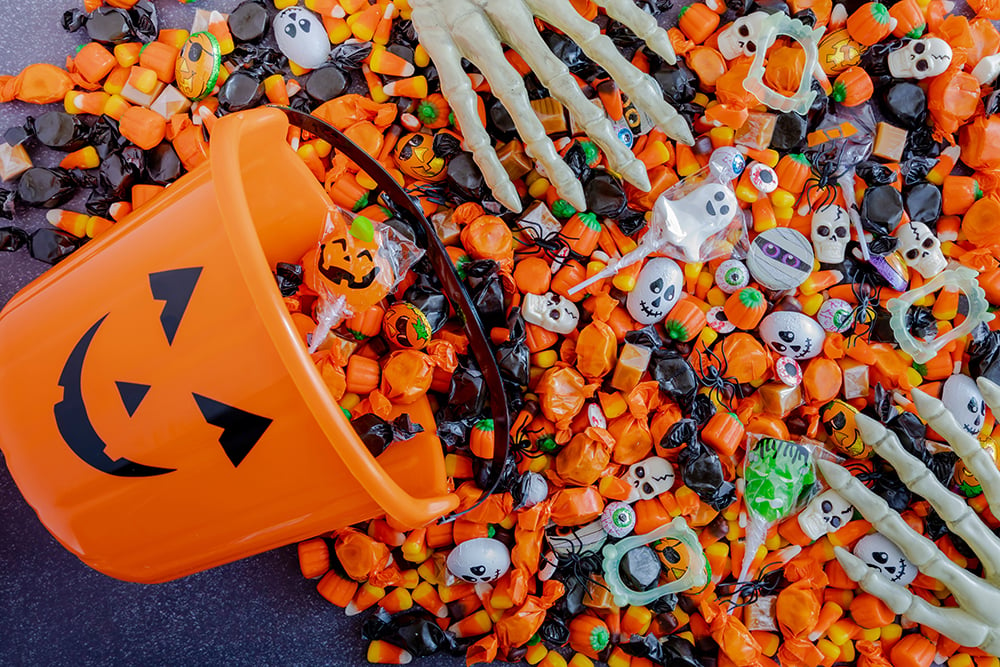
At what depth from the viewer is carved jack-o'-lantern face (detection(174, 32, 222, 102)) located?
4.37ft

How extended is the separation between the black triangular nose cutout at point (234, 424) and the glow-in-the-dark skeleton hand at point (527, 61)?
0.60m

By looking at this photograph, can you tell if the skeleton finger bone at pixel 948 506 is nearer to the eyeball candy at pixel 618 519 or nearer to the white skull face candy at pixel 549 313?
the eyeball candy at pixel 618 519

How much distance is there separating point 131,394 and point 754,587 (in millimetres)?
1137

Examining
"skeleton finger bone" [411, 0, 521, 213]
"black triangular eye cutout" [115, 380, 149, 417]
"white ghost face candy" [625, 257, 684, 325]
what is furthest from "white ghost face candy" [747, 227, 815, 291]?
"black triangular eye cutout" [115, 380, 149, 417]

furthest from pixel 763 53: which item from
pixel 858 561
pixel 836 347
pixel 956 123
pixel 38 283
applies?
pixel 38 283

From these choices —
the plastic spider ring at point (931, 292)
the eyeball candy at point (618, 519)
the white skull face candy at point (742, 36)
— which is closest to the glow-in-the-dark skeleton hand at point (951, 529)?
the plastic spider ring at point (931, 292)

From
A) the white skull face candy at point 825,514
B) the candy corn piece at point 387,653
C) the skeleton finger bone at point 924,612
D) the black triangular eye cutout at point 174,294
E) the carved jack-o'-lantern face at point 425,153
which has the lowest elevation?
the candy corn piece at point 387,653

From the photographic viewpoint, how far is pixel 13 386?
37.9 inches

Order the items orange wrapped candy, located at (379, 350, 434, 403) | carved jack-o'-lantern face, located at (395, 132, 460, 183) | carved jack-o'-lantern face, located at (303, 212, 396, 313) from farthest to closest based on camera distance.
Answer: carved jack-o'-lantern face, located at (395, 132, 460, 183), orange wrapped candy, located at (379, 350, 434, 403), carved jack-o'-lantern face, located at (303, 212, 396, 313)

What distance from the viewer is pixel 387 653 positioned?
1366 millimetres

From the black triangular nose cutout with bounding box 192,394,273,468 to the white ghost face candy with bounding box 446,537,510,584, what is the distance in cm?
57

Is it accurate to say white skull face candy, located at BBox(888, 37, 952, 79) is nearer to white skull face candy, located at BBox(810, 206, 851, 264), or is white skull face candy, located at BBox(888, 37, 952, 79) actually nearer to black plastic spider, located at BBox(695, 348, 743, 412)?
white skull face candy, located at BBox(810, 206, 851, 264)

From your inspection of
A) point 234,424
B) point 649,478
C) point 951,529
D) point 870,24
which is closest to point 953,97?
point 870,24

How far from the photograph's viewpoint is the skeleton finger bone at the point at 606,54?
3.79 ft
